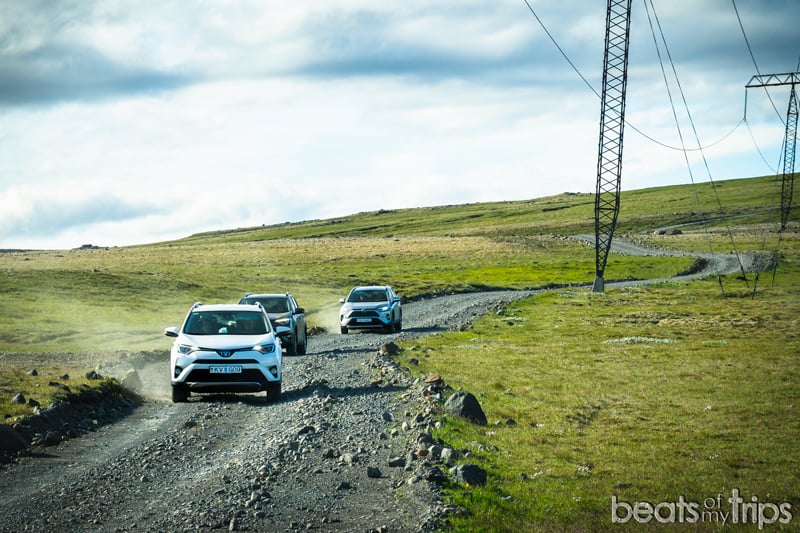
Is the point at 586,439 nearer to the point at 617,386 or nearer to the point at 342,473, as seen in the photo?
Result: the point at 342,473

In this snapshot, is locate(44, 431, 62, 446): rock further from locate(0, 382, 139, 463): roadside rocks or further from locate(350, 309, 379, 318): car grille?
locate(350, 309, 379, 318): car grille

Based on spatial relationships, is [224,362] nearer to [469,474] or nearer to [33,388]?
[33,388]

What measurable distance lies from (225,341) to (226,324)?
2.01 m

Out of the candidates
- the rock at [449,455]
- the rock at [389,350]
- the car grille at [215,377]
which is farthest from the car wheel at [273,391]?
the rock at [389,350]

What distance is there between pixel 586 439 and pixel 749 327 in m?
29.9

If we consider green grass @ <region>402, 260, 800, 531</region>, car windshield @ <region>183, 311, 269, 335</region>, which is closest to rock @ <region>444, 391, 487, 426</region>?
green grass @ <region>402, 260, 800, 531</region>

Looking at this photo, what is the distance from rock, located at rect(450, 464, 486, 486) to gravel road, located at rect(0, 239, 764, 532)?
0.27 m

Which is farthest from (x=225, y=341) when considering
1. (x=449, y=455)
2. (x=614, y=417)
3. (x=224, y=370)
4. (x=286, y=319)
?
(x=286, y=319)

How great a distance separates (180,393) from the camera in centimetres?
1836

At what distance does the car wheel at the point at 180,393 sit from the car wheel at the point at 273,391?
1795mm

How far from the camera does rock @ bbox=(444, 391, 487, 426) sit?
16641 millimetres

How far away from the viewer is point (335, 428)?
607 inches

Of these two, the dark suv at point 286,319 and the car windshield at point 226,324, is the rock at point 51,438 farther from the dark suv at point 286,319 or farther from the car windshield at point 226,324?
the dark suv at point 286,319

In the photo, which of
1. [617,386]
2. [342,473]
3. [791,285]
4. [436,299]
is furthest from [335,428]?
[791,285]
